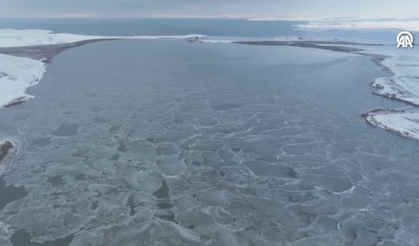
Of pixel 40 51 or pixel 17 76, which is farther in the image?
pixel 40 51

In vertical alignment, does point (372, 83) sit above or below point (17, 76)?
below

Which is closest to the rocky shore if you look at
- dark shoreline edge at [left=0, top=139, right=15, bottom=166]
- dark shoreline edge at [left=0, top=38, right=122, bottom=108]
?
dark shoreline edge at [left=0, top=139, right=15, bottom=166]

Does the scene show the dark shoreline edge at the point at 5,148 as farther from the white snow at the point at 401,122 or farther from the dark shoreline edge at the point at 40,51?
the dark shoreline edge at the point at 40,51

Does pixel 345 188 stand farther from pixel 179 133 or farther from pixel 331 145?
pixel 179 133

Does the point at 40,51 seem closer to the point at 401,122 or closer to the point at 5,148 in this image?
the point at 5,148

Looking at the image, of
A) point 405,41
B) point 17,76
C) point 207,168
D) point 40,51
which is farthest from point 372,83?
point 40,51

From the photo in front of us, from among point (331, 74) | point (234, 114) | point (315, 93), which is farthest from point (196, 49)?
point (234, 114)

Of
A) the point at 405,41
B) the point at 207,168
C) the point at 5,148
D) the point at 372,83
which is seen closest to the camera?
the point at 207,168
